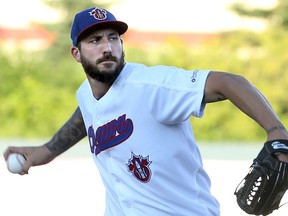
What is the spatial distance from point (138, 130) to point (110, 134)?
212 mm

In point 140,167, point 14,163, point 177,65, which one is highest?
point 140,167

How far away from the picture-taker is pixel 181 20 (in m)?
19.8

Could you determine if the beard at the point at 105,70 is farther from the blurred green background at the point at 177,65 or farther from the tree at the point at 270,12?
the tree at the point at 270,12

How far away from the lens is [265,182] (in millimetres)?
2930


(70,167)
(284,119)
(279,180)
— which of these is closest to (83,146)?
(70,167)

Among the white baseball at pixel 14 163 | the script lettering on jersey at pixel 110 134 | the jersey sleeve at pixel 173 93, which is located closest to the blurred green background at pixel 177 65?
the white baseball at pixel 14 163

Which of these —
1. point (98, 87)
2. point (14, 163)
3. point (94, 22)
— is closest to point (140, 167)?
point (98, 87)

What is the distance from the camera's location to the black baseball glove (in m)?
2.86

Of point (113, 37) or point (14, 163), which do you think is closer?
point (113, 37)

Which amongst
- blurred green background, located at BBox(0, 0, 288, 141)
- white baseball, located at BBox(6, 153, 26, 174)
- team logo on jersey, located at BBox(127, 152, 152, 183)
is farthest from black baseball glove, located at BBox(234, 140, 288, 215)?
blurred green background, located at BBox(0, 0, 288, 141)

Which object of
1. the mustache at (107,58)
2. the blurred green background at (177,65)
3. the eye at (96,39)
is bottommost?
the blurred green background at (177,65)

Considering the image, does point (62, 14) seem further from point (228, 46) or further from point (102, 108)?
point (102, 108)

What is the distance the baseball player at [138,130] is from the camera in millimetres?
3512

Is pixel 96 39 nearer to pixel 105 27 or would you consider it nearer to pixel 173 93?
pixel 105 27
